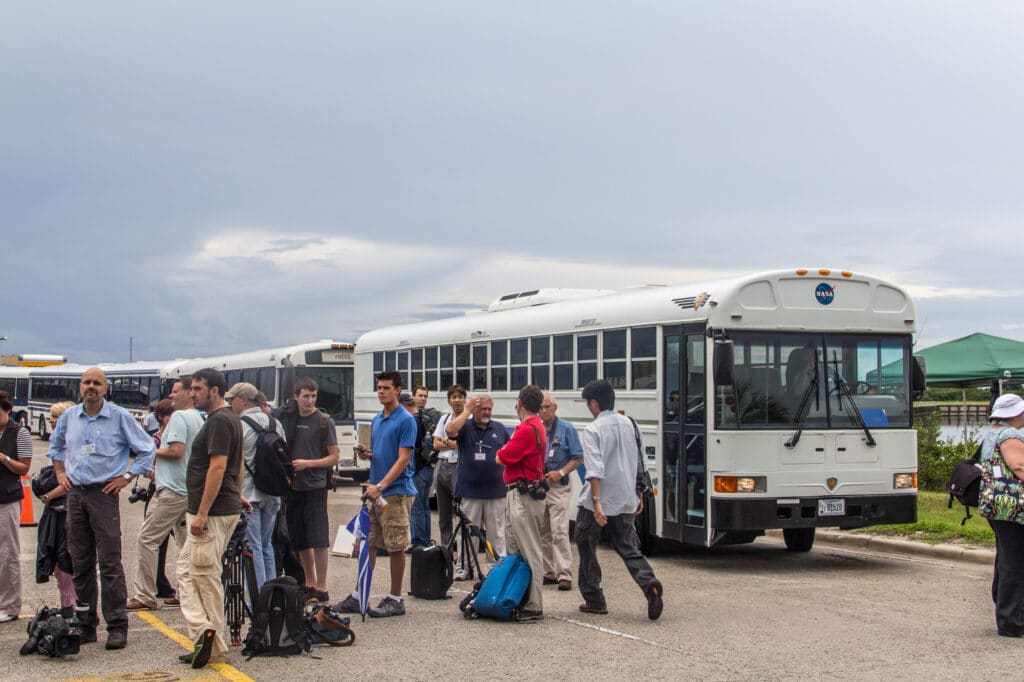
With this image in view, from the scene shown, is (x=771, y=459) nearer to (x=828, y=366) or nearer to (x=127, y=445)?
(x=828, y=366)

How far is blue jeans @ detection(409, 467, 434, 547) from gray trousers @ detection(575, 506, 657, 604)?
2440 millimetres

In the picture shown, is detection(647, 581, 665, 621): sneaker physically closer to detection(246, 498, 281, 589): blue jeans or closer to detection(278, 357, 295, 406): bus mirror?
detection(246, 498, 281, 589): blue jeans

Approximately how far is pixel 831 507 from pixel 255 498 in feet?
20.5

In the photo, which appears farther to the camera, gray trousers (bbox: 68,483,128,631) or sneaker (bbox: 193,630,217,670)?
gray trousers (bbox: 68,483,128,631)

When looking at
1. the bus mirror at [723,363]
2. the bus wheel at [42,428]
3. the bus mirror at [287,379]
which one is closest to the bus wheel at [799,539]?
the bus mirror at [723,363]

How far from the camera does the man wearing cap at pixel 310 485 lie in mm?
9492

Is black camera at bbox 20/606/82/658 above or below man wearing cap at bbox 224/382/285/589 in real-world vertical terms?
below

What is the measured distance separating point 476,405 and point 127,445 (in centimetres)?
346

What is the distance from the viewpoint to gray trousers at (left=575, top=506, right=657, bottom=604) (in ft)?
31.0

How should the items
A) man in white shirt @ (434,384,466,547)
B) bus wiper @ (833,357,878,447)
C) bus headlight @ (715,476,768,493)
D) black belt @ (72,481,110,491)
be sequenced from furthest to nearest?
bus wiper @ (833,357,878,447) < man in white shirt @ (434,384,466,547) < bus headlight @ (715,476,768,493) < black belt @ (72,481,110,491)

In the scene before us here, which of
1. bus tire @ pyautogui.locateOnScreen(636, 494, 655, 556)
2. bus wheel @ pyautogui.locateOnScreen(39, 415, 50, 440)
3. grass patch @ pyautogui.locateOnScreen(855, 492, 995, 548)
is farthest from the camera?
bus wheel @ pyautogui.locateOnScreen(39, 415, 50, 440)

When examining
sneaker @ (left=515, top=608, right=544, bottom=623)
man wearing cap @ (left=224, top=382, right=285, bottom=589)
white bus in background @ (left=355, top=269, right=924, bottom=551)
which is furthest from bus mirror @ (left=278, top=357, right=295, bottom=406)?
sneaker @ (left=515, top=608, right=544, bottom=623)

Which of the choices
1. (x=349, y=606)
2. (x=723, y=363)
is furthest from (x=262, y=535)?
(x=723, y=363)

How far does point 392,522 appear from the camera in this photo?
9523 mm
